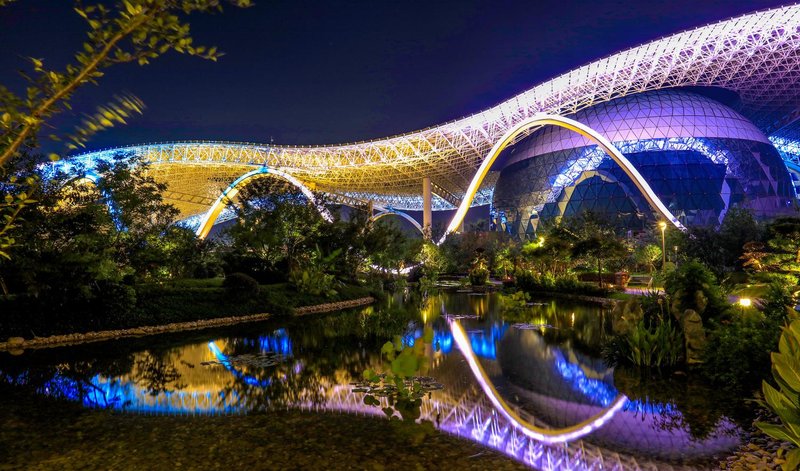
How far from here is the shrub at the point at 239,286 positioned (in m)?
19.1

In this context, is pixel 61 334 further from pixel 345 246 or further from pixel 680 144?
pixel 680 144

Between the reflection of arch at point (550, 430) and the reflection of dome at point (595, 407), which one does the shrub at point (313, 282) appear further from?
the reflection of arch at point (550, 430)

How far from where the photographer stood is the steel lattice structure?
3769cm

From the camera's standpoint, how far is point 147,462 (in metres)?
5.23

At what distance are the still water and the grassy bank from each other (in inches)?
59.6

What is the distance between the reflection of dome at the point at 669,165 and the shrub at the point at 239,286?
39090 millimetres

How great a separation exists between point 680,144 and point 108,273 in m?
53.8

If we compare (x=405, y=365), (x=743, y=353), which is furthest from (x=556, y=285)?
(x=405, y=365)

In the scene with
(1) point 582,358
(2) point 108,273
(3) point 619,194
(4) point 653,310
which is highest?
(3) point 619,194

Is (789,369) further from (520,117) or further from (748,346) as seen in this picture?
(520,117)

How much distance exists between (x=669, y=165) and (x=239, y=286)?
155ft

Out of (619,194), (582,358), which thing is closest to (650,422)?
(582,358)

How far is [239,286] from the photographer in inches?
757

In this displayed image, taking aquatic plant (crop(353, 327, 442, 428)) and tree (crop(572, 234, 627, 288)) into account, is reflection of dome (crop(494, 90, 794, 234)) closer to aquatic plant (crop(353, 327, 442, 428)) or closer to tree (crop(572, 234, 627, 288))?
tree (crop(572, 234, 627, 288))
